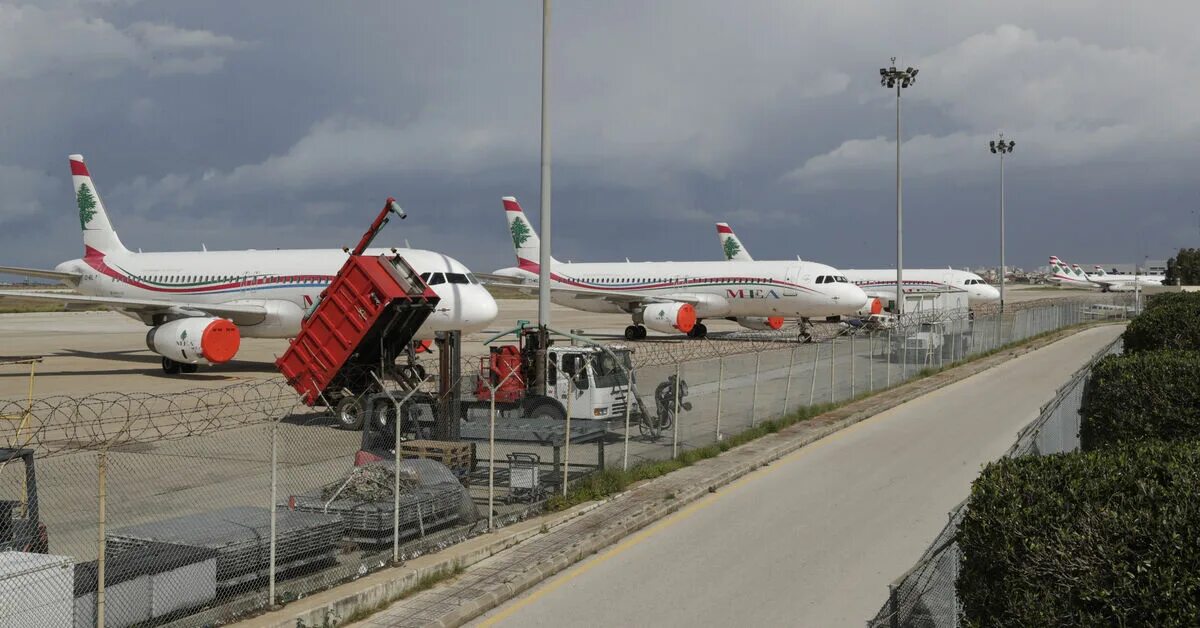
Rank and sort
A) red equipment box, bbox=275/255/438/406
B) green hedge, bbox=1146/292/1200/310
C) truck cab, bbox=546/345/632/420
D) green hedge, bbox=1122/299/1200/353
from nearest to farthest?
1. truck cab, bbox=546/345/632/420
2. red equipment box, bbox=275/255/438/406
3. green hedge, bbox=1122/299/1200/353
4. green hedge, bbox=1146/292/1200/310

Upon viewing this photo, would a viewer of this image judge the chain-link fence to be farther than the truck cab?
No

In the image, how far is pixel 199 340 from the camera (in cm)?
2867

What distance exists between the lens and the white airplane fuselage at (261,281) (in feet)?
92.7

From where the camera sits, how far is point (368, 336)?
778 inches

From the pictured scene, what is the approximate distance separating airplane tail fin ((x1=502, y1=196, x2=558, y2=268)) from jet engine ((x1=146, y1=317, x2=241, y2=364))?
3034 centimetres

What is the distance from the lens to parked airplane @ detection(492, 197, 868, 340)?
1802 inches

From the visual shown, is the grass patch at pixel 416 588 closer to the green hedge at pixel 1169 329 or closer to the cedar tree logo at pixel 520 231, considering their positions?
the green hedge at pixel 1169 329

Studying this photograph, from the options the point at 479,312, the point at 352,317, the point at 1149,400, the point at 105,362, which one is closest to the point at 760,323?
the point at 479,312

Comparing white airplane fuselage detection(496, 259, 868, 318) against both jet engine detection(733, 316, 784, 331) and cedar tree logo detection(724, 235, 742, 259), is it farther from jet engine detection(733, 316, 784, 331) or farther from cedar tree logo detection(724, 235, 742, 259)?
cedar tree logo detection(724, 235, 742, 259)

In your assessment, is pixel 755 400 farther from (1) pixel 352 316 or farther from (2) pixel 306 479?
(2) pixel 306 479

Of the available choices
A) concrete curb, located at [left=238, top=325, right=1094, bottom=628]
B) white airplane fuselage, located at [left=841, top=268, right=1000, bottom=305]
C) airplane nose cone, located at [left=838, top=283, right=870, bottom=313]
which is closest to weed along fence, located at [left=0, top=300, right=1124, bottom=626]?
concrete curb, located at [left=238, top=325, right=1094, bottom=628]

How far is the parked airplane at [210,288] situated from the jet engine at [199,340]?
0.09ft

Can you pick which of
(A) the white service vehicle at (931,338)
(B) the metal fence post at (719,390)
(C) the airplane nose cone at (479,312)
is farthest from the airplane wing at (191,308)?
(A) the white service vehicle at (931,338)

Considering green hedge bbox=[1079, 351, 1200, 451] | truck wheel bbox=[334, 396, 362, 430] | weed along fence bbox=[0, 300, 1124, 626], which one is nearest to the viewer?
weed along fence bbox=[0, 300, 1124, 626]
